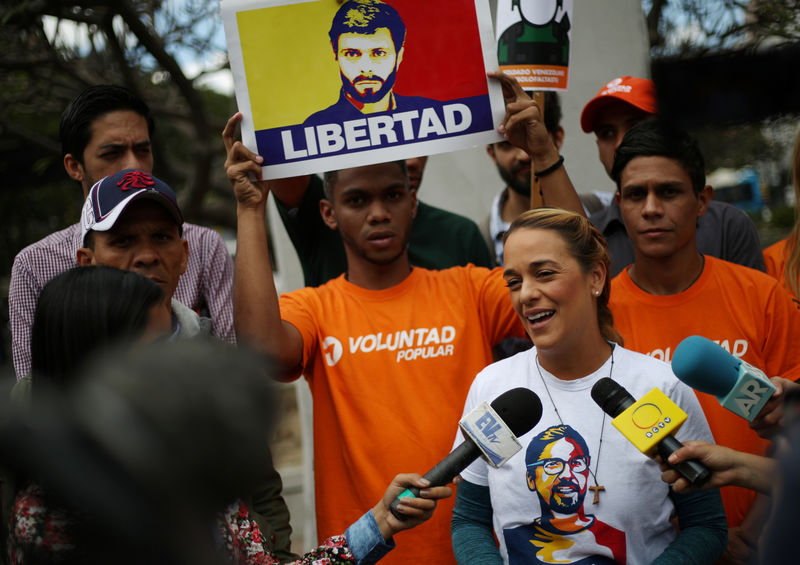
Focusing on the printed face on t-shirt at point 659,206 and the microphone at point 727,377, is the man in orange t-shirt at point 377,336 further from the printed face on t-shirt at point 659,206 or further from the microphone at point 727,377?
the microphone at point 727,377

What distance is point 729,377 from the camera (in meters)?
2.11

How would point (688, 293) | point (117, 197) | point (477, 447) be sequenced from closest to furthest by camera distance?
point (477, 447)
point (117, 197)
point (688, 293)

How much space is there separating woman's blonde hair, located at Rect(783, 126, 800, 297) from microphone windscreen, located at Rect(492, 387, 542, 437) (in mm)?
1483

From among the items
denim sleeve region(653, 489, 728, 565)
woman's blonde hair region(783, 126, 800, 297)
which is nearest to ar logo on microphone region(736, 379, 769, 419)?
denim sleeve region(653, 489, 728, 565)

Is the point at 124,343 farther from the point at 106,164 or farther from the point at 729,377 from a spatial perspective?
the point at 106,164

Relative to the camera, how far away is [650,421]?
6.96 feet

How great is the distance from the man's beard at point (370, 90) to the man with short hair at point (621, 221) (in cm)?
109

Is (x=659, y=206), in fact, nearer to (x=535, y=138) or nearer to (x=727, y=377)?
(x=535, y=138)

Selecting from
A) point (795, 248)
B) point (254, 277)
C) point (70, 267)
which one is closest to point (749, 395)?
point (795, 248)

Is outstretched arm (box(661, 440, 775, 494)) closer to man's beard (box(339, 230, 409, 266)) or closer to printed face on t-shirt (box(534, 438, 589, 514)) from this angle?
printed face on t-shirt (box(534, 438, 589, 514))

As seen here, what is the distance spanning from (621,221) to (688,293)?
0.79 meters

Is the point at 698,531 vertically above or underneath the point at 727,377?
underneath

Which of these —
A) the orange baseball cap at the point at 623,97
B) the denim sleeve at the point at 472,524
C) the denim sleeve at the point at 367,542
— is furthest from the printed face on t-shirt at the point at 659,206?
the denim sleeve at the point at 367,542

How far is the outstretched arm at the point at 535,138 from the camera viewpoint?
120 inches
